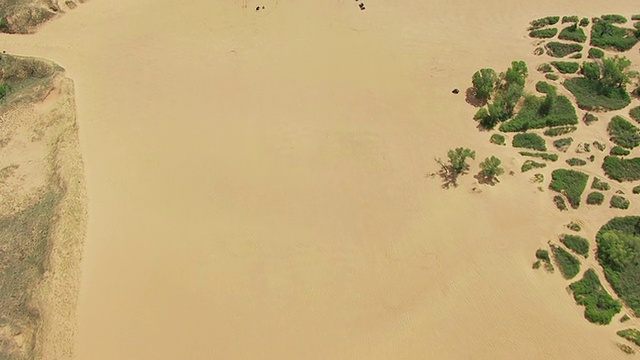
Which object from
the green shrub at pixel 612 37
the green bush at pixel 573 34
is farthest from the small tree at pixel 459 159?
the green shrub at pixel 612 37

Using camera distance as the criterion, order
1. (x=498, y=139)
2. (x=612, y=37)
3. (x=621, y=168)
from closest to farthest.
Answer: (x=621, y=168) < (x=498, y=139) < (x=612, y=37)

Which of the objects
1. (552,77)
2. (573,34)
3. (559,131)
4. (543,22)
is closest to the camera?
(559,131)

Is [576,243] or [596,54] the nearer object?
[576,243]

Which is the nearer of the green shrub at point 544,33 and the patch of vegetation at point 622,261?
the patch of vegetation at point 622,261

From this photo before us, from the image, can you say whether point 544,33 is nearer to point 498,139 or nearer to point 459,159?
point 498,139

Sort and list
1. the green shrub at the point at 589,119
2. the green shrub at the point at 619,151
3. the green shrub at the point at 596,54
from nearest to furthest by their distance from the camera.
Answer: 1. the green shrub at the point at 619,151
2. the green shrub at the point at 589,119
3. the green shrub at the point at 596,54

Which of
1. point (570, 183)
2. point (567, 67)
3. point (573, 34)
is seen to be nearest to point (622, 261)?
point (570, 183)

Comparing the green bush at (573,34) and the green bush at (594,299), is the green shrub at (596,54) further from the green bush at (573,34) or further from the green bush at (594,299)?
the green bush at (594,299)
